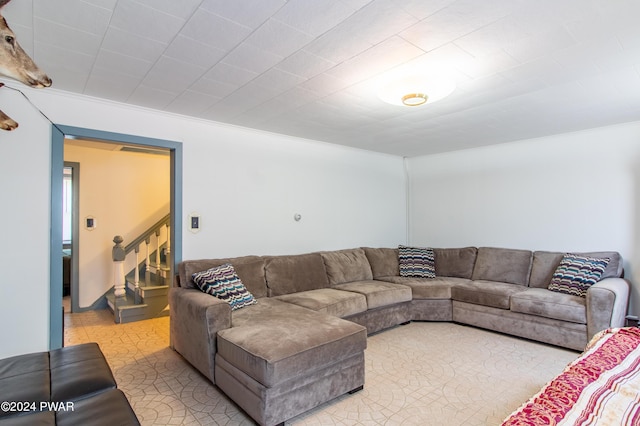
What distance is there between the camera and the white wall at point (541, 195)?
12.5 ft

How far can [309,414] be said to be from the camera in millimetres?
2230

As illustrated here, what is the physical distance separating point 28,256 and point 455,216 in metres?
5.27

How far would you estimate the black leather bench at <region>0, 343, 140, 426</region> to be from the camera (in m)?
1.29

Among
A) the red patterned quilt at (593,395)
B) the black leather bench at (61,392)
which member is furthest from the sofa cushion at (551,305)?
the black leather bench at (61,392)

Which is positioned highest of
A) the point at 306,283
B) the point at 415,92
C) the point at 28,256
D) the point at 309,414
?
the point at 415,92

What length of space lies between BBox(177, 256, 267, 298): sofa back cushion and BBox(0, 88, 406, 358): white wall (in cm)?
25

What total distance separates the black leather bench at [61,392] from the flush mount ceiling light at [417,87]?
8.11 ft

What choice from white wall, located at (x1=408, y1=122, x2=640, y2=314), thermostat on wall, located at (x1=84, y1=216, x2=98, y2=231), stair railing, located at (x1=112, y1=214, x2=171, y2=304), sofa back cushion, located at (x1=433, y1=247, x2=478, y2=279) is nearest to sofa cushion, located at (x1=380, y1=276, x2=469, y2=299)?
sofa back cushion, located at (x1=433, y1=247, x2=478, y2=279)

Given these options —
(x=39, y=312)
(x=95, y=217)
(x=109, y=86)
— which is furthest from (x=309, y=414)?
(x=95, y=217)

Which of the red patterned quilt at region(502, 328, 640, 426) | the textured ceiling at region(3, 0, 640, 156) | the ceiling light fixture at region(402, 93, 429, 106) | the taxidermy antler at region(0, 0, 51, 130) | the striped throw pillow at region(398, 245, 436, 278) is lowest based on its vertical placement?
the red patterned quilt at region(502, 328, 640, 426)

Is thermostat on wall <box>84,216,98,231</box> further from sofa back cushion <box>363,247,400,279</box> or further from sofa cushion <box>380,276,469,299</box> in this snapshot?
sofa cushion <box>380,276,469,299</box>

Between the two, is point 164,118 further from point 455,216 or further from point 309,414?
point 455,216

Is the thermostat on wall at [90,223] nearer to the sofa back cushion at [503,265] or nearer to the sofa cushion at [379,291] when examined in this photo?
the sofa cushion at [379,291]

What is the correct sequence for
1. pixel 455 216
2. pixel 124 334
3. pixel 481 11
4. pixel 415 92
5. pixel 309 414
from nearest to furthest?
1. pixel 481 11
2. pixel 309 414
3. pixel 415 92
4. pixel 124 334
5. pixel 455 216
